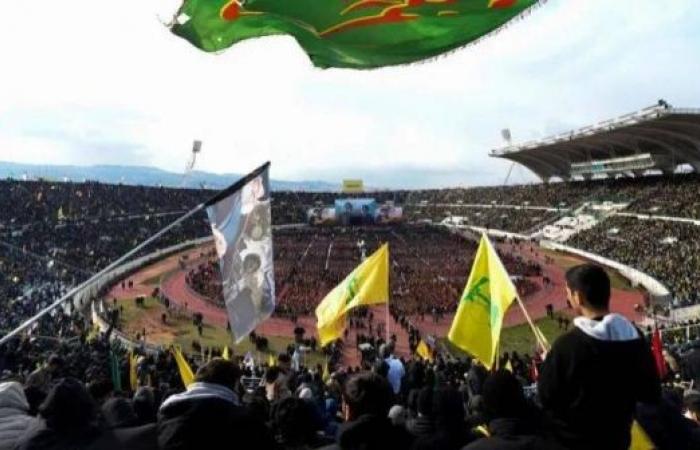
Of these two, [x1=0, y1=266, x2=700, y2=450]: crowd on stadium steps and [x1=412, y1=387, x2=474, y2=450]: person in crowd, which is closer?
[x1=0, y1=266, x2=700, y2=450]: crowd on stadium steps

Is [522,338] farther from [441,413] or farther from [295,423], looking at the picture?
[295,423]

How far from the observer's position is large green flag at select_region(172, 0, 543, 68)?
8.16 m

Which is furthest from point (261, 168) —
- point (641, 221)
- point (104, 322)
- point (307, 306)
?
point (641, 221)

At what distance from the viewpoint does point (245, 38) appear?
8891 mm

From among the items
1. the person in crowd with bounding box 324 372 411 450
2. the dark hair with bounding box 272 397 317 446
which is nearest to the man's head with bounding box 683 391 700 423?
the person in crowd with bounding box 324 372 411 450

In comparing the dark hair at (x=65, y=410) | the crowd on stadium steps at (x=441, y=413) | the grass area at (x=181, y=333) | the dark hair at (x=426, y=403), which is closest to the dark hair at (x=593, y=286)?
the crowd on stadium steps at (x=441, y=413)

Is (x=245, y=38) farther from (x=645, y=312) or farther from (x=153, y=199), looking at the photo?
(x=153, y=199)

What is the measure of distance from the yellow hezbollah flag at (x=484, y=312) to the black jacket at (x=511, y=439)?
6.36m

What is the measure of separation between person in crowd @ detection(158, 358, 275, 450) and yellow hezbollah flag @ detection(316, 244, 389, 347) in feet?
29.4

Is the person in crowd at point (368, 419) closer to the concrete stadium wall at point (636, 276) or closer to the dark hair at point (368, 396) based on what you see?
the dark hair at point (368, 396)

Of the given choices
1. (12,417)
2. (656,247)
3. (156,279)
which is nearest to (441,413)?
(12,417)

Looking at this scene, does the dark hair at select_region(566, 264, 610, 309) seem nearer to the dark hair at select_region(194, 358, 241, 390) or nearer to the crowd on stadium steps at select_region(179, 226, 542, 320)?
the dark hair at select_region(194, 358, 241, 390)

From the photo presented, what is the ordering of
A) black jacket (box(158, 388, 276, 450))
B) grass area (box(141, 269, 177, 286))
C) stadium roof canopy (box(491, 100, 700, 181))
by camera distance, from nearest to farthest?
black jacket (box(158, 388, 276, 450))
grass area (box(141, 269, 177, 286))
stadium roof canopy (box(491, 100, 700, 181))

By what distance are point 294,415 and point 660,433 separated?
83.4 inches
